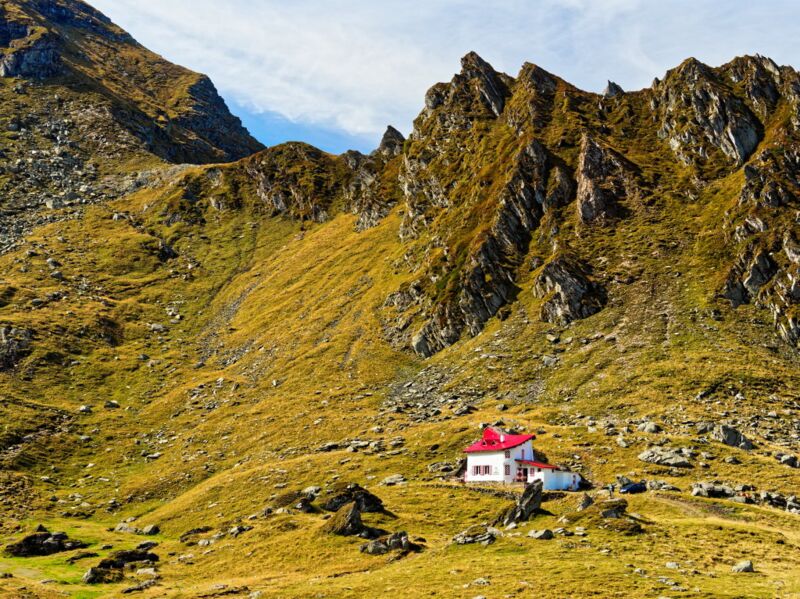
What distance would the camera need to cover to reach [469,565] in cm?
5494

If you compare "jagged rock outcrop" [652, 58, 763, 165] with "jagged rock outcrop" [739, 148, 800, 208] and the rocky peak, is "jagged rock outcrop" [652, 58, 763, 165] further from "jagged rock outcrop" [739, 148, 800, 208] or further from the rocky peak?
"jagged rock outcrop" [739, 148, 800, 208]

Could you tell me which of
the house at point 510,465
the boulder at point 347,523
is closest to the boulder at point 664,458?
the house at point 510,465

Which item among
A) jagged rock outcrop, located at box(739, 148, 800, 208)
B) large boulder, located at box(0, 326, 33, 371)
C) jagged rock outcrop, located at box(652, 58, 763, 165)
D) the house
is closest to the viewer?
the house

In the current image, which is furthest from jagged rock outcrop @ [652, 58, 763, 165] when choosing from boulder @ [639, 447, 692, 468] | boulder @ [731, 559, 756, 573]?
boulder @ [731, 559, 756, 573]

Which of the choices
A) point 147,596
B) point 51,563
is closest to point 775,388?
point 147,596

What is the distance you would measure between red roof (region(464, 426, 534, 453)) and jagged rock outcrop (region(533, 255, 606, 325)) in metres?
45.8

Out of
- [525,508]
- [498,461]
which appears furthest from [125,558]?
[498,461]

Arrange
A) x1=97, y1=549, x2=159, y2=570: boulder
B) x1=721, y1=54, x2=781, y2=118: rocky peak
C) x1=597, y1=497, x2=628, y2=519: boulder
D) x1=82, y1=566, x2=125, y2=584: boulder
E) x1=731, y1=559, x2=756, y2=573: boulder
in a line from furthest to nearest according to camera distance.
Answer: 1. x1=721, y1=54, x2=781, y2=118: rocky peak
2. x1=97, y1=549, x2=159, y2=570: boulder
3. x1=82, y1=566, x2=125, y2=584: boulder
4. x1=597, y1=497, x2=628, y2=519: boulder
5. x1=731, y1=559, x2=756, y2=573: boulder

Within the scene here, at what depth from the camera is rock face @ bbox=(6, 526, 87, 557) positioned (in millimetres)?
80000

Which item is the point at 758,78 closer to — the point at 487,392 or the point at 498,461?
the point at 487,392

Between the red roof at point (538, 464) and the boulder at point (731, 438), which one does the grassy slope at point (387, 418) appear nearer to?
the boulder at point (731, 438)

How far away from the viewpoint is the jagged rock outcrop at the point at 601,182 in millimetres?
158125

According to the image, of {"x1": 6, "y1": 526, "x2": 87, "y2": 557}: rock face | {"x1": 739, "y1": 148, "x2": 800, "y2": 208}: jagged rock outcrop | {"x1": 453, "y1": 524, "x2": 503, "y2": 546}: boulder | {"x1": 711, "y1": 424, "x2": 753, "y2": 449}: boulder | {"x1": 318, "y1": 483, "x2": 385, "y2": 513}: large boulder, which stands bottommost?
{"x1": 6, "y1": 526, "x2": 87, "y2": 557}: rock face

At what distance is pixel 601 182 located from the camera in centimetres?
16475
